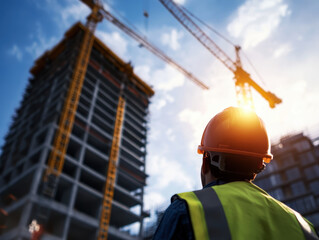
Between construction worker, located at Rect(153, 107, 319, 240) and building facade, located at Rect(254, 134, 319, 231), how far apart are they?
125 feet

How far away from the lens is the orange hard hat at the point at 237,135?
6.56 feet

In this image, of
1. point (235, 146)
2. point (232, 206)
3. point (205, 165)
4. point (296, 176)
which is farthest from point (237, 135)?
point (296, 176)

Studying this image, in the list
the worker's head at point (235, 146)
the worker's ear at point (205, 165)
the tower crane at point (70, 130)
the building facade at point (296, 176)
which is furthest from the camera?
the building facade at point (296, 176)

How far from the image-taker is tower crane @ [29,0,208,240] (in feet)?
91.3

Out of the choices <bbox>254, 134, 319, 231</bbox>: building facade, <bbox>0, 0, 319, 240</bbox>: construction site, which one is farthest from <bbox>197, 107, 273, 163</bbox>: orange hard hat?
<bbox>254, 134, 319, 231</bbox>: building facade

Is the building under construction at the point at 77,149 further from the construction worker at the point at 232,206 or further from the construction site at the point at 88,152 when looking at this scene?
the construction worker at the point at 232,206

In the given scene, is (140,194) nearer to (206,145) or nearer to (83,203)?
(83,203)

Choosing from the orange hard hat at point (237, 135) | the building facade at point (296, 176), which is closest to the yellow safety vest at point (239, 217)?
the orange hard hat at point (237, 135)

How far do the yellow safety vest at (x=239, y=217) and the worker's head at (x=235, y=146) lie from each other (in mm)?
267

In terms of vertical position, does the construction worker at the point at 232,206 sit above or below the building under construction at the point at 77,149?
below

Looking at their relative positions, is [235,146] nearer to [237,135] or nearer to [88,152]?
[237,135]

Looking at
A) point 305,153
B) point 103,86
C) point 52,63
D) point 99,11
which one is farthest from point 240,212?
point 52,63

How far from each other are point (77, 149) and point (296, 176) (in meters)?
30.3

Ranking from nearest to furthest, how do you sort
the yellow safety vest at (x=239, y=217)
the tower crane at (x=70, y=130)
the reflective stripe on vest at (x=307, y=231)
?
the yellow safety vest at (x=239, y=217) → the reflective stripe on vest at (x=307, y=231) → the tower crane at (x=70, y=130)
